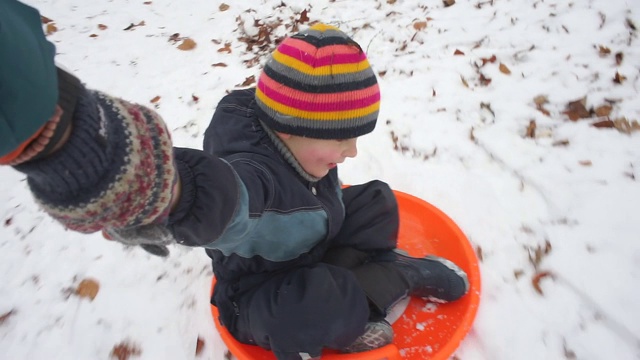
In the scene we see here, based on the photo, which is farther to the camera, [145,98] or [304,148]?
[145,98]

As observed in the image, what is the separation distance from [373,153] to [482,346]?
3.54 ft

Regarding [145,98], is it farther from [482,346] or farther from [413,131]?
[482,346]

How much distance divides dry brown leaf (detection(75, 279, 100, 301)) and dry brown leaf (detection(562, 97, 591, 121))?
2.33 metres

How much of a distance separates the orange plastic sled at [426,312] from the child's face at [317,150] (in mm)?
643

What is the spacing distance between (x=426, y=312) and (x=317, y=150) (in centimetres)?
82

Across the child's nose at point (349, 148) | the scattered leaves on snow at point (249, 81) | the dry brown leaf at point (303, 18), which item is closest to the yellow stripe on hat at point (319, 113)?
the child's nose at point (349, 148)

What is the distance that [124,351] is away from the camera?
1.45 meters

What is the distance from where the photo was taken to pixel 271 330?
114 centimetres

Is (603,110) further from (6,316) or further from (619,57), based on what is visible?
(6,316)

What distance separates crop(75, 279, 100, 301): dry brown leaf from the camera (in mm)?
1641

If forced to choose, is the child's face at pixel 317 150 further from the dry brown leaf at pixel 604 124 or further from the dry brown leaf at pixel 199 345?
the dry brown leaf at pixel 604 124

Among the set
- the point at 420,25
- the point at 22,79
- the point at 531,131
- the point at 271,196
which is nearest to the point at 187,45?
the point at 420,25

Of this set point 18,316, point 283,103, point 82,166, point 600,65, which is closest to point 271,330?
point 283,103

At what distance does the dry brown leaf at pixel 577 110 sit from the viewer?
193 cm
